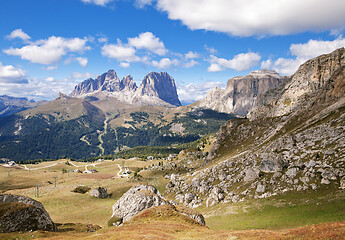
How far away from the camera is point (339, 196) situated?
51.7 m

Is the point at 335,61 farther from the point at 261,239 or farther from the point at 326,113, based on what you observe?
the point at 261,239

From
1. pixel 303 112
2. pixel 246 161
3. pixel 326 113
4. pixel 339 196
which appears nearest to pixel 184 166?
pixel 246 161

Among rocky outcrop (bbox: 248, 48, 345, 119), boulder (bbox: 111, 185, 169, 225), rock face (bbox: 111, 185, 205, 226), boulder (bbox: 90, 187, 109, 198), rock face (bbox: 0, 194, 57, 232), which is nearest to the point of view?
rock face (bbox: 0, 194, 57, 232)

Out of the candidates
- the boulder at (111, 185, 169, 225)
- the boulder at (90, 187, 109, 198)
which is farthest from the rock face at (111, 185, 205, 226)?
the boulder at (90, 187, 109, 198)

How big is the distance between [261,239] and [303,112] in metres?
107

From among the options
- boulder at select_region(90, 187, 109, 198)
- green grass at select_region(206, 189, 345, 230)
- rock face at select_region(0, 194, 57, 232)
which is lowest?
boulder at select_region(90, 187, 109, 198)

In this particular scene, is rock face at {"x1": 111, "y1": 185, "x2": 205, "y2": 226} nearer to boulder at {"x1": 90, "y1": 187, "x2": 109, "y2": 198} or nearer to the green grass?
the green grass

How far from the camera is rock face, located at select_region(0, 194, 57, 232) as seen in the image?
45.2 m

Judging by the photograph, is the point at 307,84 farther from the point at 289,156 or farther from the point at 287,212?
the point at 287,212

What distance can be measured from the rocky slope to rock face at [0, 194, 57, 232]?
203ft

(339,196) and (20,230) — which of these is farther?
(339,196)

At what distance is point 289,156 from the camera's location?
7950 cm

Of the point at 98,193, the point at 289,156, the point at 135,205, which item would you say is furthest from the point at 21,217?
the point at 289,156

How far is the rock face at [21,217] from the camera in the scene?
45.2 m
